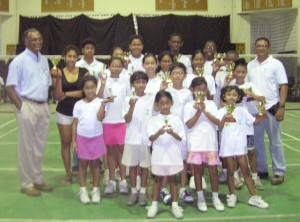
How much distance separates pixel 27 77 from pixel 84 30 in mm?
12241

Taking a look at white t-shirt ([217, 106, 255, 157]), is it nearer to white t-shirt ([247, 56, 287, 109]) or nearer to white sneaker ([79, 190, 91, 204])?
white t-shirt ([247, 56, 287, 109])

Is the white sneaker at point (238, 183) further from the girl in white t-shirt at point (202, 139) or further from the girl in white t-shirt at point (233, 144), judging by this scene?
the girl in white t-shirt at point (202, 139)

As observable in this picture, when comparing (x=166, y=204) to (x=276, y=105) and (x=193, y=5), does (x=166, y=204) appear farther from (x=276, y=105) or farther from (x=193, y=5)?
(x=193, y=5)

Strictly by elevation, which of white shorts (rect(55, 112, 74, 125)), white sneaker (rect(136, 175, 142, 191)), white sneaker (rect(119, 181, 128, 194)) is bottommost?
white sneaker (rect(119, 181, 128, 194))

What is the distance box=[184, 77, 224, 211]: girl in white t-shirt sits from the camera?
453cm

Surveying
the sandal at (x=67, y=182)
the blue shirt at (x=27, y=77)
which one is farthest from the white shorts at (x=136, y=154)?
the blue shirt at (x=27, y=77)

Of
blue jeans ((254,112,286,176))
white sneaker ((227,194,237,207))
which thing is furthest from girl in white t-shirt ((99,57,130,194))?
blue jeans ((254,112,286,176))

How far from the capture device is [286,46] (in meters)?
17.3

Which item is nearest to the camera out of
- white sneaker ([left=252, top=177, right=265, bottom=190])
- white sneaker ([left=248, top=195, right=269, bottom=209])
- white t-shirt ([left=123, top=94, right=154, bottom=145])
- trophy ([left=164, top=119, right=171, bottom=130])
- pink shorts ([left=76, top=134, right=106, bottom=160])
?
trophy ([left=164, top=119, right=171, bottom=130])

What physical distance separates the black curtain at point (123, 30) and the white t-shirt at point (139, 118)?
12.3 m

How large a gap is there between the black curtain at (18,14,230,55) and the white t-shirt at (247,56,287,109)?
11.6m

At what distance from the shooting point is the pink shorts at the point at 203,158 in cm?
453

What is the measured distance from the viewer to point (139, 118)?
4.79 meters

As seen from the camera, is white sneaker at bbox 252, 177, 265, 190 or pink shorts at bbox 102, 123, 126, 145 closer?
pink shorts at bbox 102, 123, 126, 145
